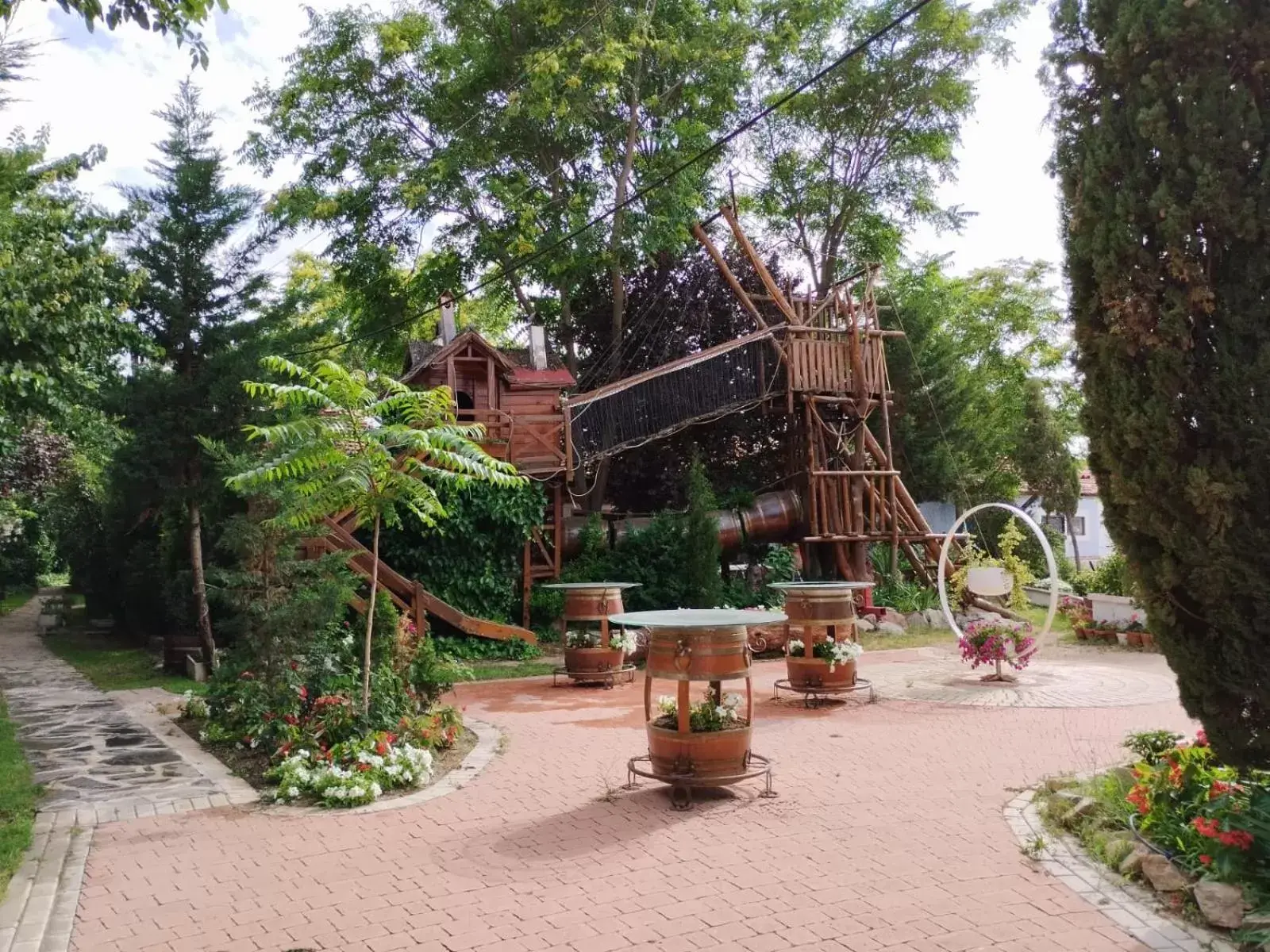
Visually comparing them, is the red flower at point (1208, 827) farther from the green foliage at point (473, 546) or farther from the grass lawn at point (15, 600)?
→ the grass lawn at point (15, 600)

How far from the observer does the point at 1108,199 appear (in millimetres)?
5434

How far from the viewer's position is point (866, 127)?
22750 millimetres

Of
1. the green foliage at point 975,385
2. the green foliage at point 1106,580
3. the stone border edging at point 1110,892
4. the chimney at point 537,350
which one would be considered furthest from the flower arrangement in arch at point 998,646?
the green foliage at point 975,385

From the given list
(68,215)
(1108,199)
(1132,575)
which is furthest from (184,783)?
(1108,199)

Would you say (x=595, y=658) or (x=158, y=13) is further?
(x=595, y=658)

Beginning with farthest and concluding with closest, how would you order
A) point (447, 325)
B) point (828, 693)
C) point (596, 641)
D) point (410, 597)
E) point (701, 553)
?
point (447, 325), point (701, 553), point (410, 597), point (596, 641), point (828, 693)

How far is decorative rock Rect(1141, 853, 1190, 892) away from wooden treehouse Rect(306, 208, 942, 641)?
449 inches

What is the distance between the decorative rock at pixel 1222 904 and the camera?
4570 mm

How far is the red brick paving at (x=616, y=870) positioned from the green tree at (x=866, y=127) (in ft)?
57.1

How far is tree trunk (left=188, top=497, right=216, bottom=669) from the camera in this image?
13266 millimetres

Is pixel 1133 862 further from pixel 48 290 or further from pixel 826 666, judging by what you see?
pixel 48 290

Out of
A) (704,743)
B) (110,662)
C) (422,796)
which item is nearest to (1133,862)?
(704,743)

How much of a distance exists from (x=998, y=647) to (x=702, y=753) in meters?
Result: 6.51

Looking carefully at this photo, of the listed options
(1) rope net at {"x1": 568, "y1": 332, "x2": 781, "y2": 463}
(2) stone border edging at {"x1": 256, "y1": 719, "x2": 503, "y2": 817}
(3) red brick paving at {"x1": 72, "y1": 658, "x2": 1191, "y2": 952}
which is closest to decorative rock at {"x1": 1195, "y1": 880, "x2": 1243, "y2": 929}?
(3) red brick paving at {"x1": 72, "y1": 658, "x2": 1191, "y2": 952}
